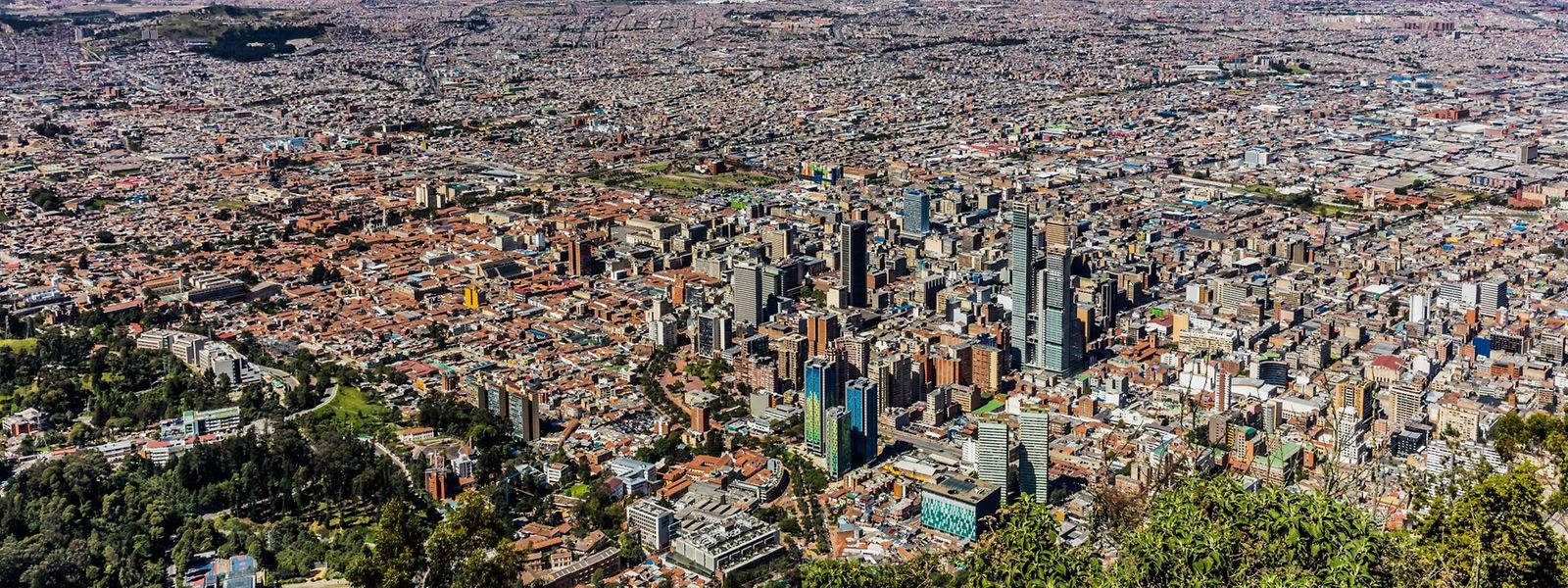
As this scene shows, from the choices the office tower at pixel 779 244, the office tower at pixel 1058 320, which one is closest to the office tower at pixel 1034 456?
the office tower at pixel 1058 320

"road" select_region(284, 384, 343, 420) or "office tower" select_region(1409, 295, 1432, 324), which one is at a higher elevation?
"office tower" select_region(1409, 295, 1432, 324)

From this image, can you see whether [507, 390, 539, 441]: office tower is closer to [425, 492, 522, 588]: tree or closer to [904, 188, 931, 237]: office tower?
[425, 492, 522, 588]: tree

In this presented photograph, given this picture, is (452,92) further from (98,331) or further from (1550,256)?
(1550,256)

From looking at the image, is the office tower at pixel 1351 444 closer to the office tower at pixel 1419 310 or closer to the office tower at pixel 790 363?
the office tower at pixel 1419 310

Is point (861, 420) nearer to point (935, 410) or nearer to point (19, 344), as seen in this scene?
point (935, 410)

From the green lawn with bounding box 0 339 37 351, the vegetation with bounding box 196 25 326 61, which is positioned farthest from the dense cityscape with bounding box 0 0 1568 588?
the vegetation with bounding box 196 25 326 61

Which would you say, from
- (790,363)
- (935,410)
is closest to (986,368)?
(935,410)
